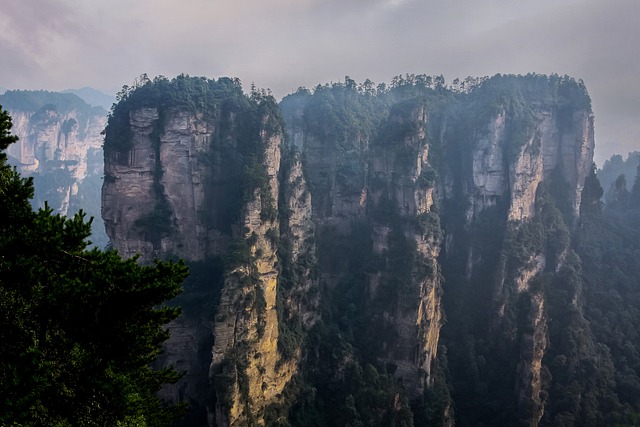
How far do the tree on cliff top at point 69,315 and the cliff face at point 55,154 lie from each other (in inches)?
3561

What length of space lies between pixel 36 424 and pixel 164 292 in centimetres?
296

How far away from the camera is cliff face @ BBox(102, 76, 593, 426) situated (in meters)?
31.2

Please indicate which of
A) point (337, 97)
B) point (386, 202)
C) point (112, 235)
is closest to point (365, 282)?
point (386, 202)

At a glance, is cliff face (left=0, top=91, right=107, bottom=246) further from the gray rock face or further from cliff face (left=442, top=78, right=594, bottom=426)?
the gray rock face

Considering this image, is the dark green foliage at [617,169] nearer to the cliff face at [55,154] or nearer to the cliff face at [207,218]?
the cliff face at [207,218]

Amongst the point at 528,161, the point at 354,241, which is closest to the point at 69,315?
the point at 354,241

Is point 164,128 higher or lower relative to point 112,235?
higher

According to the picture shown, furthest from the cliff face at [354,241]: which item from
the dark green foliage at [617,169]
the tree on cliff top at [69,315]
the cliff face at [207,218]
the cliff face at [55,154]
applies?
the cliff face at [55,154]

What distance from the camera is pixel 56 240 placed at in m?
7.58

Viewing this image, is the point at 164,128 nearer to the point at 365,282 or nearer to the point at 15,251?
the point at 365,282

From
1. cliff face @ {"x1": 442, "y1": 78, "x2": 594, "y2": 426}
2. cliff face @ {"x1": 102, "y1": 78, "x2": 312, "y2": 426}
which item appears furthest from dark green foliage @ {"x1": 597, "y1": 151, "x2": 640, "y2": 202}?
cliff face @ {"x1": 102, "y1": 78, "x2": 312, "y2": 426}

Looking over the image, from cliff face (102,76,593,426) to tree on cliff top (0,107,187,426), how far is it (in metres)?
19.3

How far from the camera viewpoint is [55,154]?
10794 centimetres

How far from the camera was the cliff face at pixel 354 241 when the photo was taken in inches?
1227
